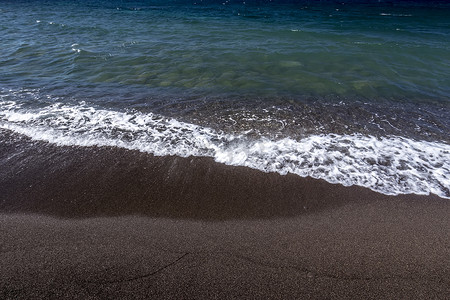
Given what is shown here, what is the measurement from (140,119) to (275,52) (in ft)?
25.2

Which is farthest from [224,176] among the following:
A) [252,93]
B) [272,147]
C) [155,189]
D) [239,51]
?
[239,51]

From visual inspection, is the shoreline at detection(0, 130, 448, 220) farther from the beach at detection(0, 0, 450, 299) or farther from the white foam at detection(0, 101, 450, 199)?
the white foam at detection(0, 101, 450, 199)

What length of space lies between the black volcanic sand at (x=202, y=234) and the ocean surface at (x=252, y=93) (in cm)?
56

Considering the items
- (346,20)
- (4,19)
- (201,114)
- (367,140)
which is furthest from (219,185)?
(4,19)

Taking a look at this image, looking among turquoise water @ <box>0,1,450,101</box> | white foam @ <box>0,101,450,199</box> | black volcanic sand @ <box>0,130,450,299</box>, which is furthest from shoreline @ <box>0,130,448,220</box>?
turquoise water @ <box>0,1,450,101</box>

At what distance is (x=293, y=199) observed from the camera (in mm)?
4492

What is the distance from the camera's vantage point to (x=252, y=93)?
27.5 ft

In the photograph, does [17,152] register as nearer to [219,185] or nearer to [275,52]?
[219,185]

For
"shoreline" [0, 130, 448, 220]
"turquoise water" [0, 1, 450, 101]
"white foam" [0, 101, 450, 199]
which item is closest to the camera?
"shoreline" [0, 130, 448, 220]

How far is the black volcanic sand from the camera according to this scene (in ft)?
10.3

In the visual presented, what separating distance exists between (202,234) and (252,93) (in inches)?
216

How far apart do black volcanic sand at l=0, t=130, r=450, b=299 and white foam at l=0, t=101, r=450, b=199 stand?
300 mm

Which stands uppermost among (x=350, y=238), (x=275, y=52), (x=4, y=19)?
(x=4, y=19)

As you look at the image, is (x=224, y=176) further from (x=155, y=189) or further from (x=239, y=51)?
(x=239, y=51)
